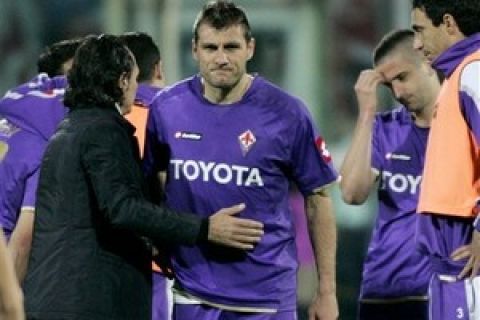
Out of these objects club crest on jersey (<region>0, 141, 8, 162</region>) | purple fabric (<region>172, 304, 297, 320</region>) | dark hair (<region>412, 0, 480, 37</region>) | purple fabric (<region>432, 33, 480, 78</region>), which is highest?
dark hair (<region>412, 0, 480, 37</region>)

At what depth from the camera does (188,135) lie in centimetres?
646

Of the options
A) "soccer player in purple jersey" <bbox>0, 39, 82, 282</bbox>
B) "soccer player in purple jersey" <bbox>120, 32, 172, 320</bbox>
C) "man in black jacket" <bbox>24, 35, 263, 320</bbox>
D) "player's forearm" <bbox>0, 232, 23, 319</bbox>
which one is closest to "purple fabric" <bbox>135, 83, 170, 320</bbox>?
"soccer player in purple jersey" <bbox>120, 32, 172, 320</bbox>

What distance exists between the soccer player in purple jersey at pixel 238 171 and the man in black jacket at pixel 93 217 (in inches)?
10.7

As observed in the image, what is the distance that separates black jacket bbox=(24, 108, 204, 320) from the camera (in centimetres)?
601

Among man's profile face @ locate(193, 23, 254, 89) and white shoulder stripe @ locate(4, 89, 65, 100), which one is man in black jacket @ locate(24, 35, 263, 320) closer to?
man's profile face @ locate(193, 23, 254, 89)

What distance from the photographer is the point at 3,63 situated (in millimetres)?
13258

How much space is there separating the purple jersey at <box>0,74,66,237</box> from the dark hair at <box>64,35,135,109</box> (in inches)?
21.0

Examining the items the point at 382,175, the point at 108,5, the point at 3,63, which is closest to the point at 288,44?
the point at 108,5

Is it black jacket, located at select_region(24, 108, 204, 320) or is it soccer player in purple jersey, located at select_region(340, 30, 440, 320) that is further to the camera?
soccer player in purple jersey, located at select_region(340, 30, 440, 320)

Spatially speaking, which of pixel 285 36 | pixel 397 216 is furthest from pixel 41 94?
pixel 285 36

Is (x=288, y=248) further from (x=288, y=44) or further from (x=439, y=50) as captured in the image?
(x=288, y=44)

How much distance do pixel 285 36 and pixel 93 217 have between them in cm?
707

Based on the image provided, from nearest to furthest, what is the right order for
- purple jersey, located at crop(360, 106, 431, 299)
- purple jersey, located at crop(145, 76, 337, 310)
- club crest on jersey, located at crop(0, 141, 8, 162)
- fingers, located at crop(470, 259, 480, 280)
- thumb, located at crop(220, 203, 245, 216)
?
fingers, located at crop(470, 259, 480, 280), thumb, located at crop(220, 203, 245, 216), purple jersey, located at crop(145, 76, 337, 310), club crest on jersey, located at crop(0, 141, 8, 162), purple jersey, located at crop(360, 106, 431, 299)

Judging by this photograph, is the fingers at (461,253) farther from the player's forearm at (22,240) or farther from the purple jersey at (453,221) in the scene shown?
the player's forearm at (22,240)
